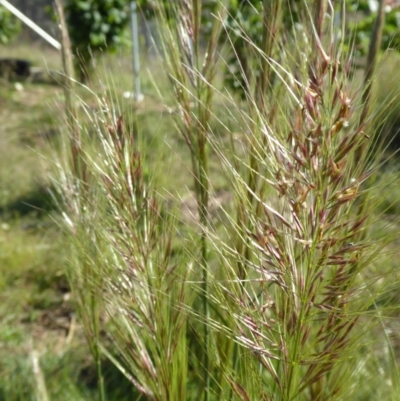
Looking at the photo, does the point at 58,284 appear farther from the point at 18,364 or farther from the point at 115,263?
the point at 115,263

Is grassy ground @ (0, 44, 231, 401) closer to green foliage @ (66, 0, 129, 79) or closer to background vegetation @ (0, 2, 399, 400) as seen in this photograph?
background vegetation @ (0, 2, 399, 400)

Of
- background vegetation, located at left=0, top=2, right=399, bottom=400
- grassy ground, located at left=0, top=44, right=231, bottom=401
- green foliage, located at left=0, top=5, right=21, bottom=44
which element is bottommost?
green foliage, located at left=0, top=5, right=21, bottom=44

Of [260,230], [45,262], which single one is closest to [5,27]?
[45,262]

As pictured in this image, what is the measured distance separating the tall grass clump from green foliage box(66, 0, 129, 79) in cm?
513

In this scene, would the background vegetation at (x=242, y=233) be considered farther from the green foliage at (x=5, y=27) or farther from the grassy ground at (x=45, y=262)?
the green foliage at (x=5, y=27)

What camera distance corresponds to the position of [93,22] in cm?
604

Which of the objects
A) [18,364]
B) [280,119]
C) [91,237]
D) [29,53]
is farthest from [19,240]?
[29,53]

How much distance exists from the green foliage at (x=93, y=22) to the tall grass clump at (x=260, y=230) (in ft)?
16.8

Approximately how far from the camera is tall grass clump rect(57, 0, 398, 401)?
24.5 inches

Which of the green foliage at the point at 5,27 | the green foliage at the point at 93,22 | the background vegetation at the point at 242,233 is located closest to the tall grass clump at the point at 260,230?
the background vegetation at the point at 242,233

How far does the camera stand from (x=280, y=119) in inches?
31.6

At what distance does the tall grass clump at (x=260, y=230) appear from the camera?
0.62m

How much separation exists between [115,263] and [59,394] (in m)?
1.09

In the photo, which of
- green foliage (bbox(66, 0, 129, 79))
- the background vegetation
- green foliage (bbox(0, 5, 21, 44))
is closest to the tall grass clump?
the background vegetation
